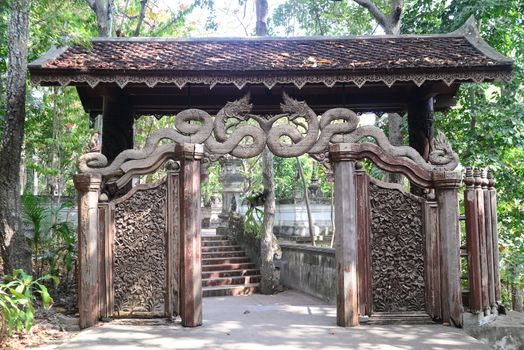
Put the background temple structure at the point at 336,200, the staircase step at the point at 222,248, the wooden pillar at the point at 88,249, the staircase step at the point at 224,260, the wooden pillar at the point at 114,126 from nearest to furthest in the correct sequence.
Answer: the wooden pillar at the point at 88,249, the background temple structure at the point at 336,200, the wooden pillar at the point at 114,126, the staircase step at the point at 224,260, the staircase step at the point at 222,248

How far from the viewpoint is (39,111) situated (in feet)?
45.4

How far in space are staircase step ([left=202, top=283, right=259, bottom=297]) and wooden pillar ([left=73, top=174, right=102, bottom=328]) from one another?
6769 mm

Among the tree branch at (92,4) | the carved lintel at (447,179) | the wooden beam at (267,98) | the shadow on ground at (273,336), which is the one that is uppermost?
the tree branch at (92,4)

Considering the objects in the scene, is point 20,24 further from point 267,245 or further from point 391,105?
point 267,245

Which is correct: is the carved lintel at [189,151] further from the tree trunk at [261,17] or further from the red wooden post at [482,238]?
the tree trunk at [261,17]

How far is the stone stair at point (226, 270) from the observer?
44.3ft

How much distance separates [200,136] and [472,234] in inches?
144

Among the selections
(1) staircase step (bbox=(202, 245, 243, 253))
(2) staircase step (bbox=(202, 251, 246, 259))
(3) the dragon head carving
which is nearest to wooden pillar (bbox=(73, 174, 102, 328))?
(3) the dragon head carving

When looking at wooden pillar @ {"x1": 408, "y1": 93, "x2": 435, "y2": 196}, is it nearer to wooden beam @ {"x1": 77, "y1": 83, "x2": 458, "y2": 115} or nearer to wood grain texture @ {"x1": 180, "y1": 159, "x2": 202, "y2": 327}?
wooden beam @ {"x1": 77, "y1": 83, "x2": 458, "y2": 115}

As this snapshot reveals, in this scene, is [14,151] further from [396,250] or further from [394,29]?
[394,29]

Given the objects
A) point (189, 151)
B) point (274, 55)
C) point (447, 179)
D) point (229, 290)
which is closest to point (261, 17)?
point (274, 55)

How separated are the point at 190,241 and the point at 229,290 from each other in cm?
742

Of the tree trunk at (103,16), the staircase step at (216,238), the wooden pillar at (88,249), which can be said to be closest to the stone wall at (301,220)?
the staircase step at (216,238)

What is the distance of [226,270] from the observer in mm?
14664
